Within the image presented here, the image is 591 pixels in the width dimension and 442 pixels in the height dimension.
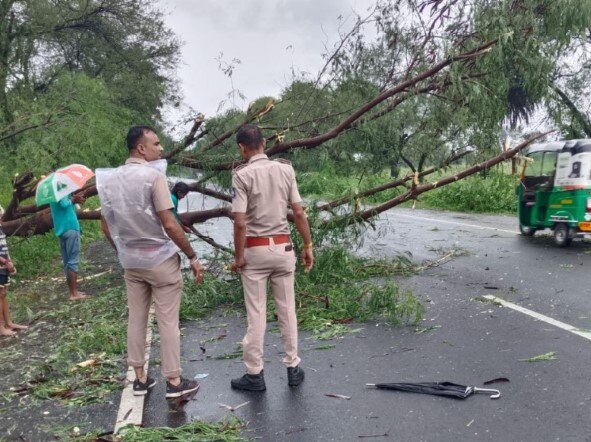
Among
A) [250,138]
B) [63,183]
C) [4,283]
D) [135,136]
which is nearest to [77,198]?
[63,183]

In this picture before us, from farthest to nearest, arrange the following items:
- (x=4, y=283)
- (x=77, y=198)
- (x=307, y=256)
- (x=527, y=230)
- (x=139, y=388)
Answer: (x=527, y=230) < (x=77, y=198) < (x=4, y=283) < (x=307, y=256) < (x=139, y=388)

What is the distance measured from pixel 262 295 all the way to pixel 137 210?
1160mm

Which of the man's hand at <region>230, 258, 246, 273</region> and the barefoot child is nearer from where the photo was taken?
the man's hand at <region>230, 258, 246, 273</region>

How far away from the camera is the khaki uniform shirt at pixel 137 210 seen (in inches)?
173

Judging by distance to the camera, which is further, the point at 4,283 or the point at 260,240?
the point at 4,283

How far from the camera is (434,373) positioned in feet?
15.9

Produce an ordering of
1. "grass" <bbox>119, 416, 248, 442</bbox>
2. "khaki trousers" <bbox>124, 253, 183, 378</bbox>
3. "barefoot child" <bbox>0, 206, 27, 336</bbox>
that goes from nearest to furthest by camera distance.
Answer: "grass" <bbox>119, 416, 248, 442</bbox> → "khaki trousers" <bbox>124, 253, 183, 378</bbox> → "barefoot child" <bbox>0, 206, 27, 336</bbox>

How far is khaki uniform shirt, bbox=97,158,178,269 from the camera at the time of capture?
439cm

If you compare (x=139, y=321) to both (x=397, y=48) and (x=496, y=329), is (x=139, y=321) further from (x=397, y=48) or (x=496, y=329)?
(x=397, y=48)

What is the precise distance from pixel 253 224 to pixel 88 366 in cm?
219

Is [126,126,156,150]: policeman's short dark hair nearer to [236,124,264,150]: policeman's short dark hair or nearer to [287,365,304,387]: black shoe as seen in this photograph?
[236,124,264,150]: policeman's short dark hair

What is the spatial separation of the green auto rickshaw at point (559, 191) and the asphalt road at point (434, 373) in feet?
9.35

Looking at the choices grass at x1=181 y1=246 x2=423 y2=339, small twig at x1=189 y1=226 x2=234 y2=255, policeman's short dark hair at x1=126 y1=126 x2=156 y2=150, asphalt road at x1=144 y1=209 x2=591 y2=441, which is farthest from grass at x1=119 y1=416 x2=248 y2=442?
small twig at x1=189 y1=226 x2=234 y2=255

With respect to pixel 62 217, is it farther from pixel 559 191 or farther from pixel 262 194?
pixel 559 191
